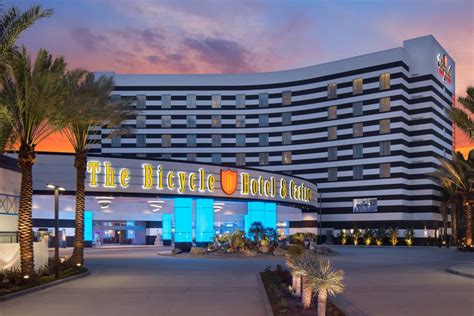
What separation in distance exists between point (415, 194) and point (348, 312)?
258ft

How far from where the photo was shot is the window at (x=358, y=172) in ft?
314

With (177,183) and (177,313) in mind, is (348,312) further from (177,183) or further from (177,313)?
(177,183)

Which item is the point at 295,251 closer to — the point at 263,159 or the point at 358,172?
the point at 358,172

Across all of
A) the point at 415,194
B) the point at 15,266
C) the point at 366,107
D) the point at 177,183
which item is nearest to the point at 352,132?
the point at 366,107

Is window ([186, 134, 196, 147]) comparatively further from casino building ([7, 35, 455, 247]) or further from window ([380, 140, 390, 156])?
window ([380, 140, 390, 156])

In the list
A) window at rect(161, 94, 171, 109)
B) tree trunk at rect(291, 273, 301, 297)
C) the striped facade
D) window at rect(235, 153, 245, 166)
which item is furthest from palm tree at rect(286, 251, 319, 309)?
window at rect(161, 94, 171, 109)

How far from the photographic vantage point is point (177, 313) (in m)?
17.9

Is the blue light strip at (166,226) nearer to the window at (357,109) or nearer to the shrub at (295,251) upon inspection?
the window at (357,109)

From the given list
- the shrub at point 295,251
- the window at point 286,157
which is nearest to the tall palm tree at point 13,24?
the shrub at point 295,251

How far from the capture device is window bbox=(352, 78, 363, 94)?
3780 inches

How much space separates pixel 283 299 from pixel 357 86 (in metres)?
81.4

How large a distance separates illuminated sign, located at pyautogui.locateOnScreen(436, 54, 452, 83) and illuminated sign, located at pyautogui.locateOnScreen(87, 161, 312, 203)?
36050 millimetres

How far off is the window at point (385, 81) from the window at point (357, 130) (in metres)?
6.59

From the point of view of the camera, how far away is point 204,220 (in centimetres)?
6297
